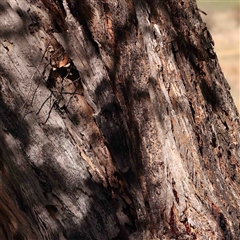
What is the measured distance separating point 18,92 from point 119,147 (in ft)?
1.56

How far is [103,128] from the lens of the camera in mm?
2076

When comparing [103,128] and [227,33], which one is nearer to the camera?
[103,128]

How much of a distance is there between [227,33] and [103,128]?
41.3 ft

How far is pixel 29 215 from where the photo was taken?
2229 millimetres

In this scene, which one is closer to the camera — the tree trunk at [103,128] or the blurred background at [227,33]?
the tree trunk at [103,128]

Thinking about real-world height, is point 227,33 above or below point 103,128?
above

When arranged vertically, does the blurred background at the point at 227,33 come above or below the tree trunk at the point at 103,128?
above

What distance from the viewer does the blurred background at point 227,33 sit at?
11.1m

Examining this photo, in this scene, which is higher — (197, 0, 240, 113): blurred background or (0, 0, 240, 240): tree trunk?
(197, 0, 240, 113): blurred background

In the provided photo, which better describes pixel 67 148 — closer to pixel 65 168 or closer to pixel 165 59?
pixel 65 168

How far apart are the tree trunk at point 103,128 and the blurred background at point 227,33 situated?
7.84 metres

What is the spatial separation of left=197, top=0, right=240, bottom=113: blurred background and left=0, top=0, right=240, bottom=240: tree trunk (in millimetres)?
7841

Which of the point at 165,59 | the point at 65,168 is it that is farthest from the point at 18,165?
the point at 165,59

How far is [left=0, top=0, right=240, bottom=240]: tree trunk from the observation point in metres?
2.01
